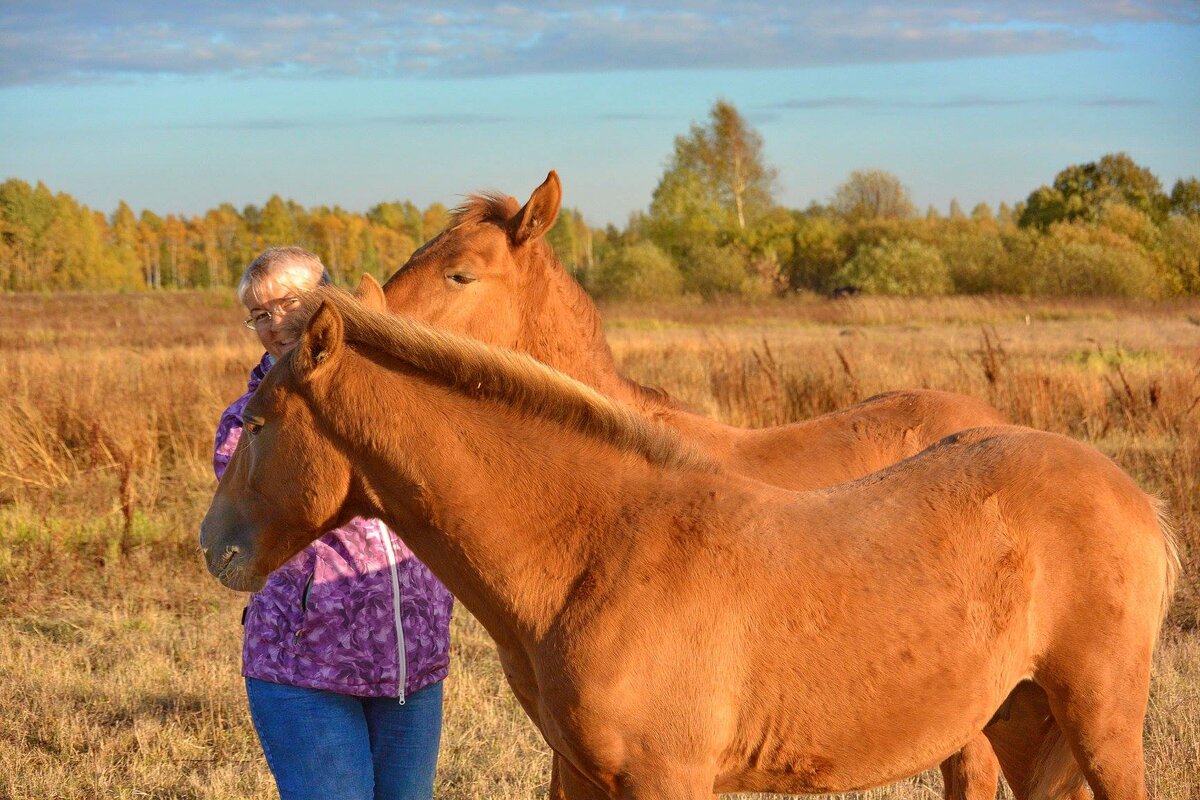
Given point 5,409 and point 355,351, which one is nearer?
point 355,351

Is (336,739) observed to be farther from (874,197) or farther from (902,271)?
(874,197)

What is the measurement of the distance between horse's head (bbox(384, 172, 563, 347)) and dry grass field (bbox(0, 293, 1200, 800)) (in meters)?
2.02

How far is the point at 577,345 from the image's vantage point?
4199mm

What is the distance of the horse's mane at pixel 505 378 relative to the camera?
2.66 metres

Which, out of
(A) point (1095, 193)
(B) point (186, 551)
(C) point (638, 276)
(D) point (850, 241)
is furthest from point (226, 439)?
(A) point (1095, 193)

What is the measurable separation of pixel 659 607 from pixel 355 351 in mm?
982

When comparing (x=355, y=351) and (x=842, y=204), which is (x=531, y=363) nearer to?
(x=355, y=351)

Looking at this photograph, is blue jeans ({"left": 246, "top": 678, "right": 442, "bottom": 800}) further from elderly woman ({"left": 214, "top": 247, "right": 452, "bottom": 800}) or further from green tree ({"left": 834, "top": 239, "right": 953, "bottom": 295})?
green tree ({"left": 834, "top": 239, "right": 953, "bottom": 295})

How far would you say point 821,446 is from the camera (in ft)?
13.3

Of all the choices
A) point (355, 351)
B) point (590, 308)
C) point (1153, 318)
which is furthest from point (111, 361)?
point (1153, 318)

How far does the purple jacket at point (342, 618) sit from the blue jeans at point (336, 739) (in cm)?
6

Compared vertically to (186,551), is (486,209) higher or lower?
higher

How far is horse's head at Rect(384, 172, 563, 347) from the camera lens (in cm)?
403

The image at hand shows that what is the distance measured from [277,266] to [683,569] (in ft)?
5.14
